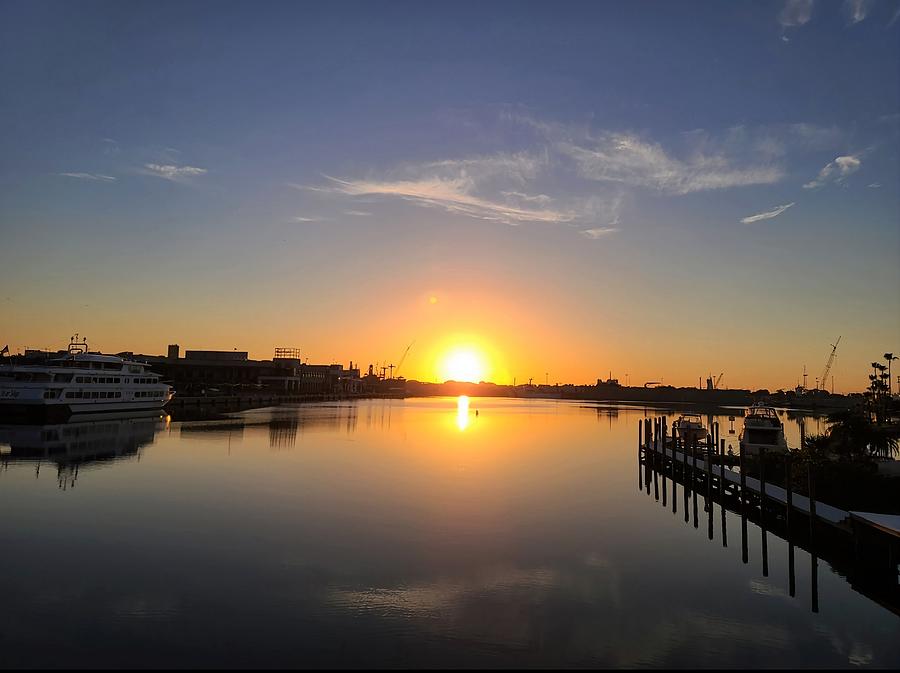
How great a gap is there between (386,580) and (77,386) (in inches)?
3139

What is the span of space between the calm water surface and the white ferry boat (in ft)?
130

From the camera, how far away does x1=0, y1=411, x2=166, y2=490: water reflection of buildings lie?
4881cm

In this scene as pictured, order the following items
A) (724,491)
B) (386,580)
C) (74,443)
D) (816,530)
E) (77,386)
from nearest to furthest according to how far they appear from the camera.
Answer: (386,580) < (816,530) < (724,491) < (74,443) < (77,386)

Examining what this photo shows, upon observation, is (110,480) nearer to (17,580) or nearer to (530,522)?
(17,580)

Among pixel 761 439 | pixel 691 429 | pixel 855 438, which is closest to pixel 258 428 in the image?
pixel 691 429

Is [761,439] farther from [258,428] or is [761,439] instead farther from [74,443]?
[258,428]

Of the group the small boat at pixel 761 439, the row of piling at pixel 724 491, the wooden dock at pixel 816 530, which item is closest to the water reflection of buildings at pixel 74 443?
the row of piling at pixel 724 491

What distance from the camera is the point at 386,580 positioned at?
22.6m

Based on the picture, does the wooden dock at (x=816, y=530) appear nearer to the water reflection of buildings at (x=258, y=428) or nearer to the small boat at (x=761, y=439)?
the small boat at (x=761, y=439)

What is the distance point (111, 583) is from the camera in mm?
21141

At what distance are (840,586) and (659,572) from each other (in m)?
6.60

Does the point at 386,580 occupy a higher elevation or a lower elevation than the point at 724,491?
lower

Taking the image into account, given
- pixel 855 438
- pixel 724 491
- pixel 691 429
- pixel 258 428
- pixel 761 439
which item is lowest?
pixel 258 428

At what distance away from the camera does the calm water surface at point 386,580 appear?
17.0m
